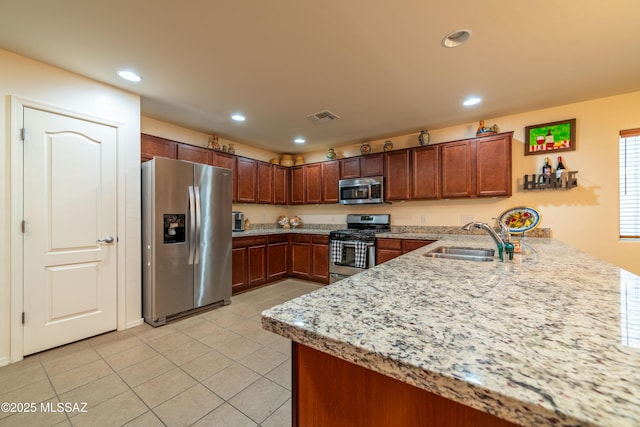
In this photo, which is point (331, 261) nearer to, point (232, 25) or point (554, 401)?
point (232, 25)

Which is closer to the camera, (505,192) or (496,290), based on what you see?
(496,290)

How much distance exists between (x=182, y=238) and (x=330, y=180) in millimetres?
2549

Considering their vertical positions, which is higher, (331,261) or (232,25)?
(232,25)

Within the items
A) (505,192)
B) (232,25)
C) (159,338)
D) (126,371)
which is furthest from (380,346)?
(505,192)

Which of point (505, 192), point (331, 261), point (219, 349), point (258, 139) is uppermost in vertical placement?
point (258, 139)

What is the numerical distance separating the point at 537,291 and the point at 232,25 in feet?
7.41

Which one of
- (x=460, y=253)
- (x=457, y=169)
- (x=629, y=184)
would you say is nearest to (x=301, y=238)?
(x=457, y=169)

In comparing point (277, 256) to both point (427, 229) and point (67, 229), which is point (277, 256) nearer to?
point (427, 229)

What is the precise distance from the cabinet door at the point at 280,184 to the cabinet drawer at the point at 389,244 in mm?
2135

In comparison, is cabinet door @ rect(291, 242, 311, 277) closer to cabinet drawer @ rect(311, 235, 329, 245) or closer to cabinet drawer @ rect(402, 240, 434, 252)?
cabinet drawer @ rect(311, 235, 329, 245)

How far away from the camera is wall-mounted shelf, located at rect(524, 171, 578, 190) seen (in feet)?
9.52

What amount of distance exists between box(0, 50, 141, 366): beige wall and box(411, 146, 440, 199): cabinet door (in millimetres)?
3476

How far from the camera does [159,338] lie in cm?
240

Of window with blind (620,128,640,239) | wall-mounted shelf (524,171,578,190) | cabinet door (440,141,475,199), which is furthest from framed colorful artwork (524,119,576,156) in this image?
cabinet door (440,141,475,199)
